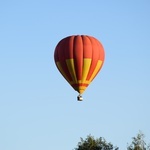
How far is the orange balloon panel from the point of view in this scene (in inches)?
3629

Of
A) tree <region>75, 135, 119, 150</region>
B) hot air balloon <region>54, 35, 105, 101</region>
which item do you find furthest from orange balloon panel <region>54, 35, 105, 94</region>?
tree <region>75, 135, 119, 150</region>

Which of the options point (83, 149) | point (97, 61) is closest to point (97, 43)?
point (97, 61)

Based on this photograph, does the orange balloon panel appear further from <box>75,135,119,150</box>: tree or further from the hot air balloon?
<box>75,135,119,150</box>: tree

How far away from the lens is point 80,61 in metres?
92.1

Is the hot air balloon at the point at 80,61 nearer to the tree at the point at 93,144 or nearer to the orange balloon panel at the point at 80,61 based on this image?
the orange balloon panel at the point at 80,61

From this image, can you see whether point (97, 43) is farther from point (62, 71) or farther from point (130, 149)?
point (130, 149)

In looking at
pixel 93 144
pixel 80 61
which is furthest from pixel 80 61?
pixel 93 144

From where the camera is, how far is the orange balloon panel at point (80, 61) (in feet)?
302

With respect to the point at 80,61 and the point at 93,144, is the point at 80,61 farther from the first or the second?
the point at 93,144

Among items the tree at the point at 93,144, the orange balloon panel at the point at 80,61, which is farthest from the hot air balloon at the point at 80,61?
the tree at the point at 93,144

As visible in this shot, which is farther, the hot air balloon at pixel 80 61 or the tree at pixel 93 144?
the tree at pixel 93 144

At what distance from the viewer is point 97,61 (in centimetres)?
9275

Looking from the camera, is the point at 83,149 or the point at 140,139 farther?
the point at 83,149

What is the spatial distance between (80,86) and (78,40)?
16.4 feet
